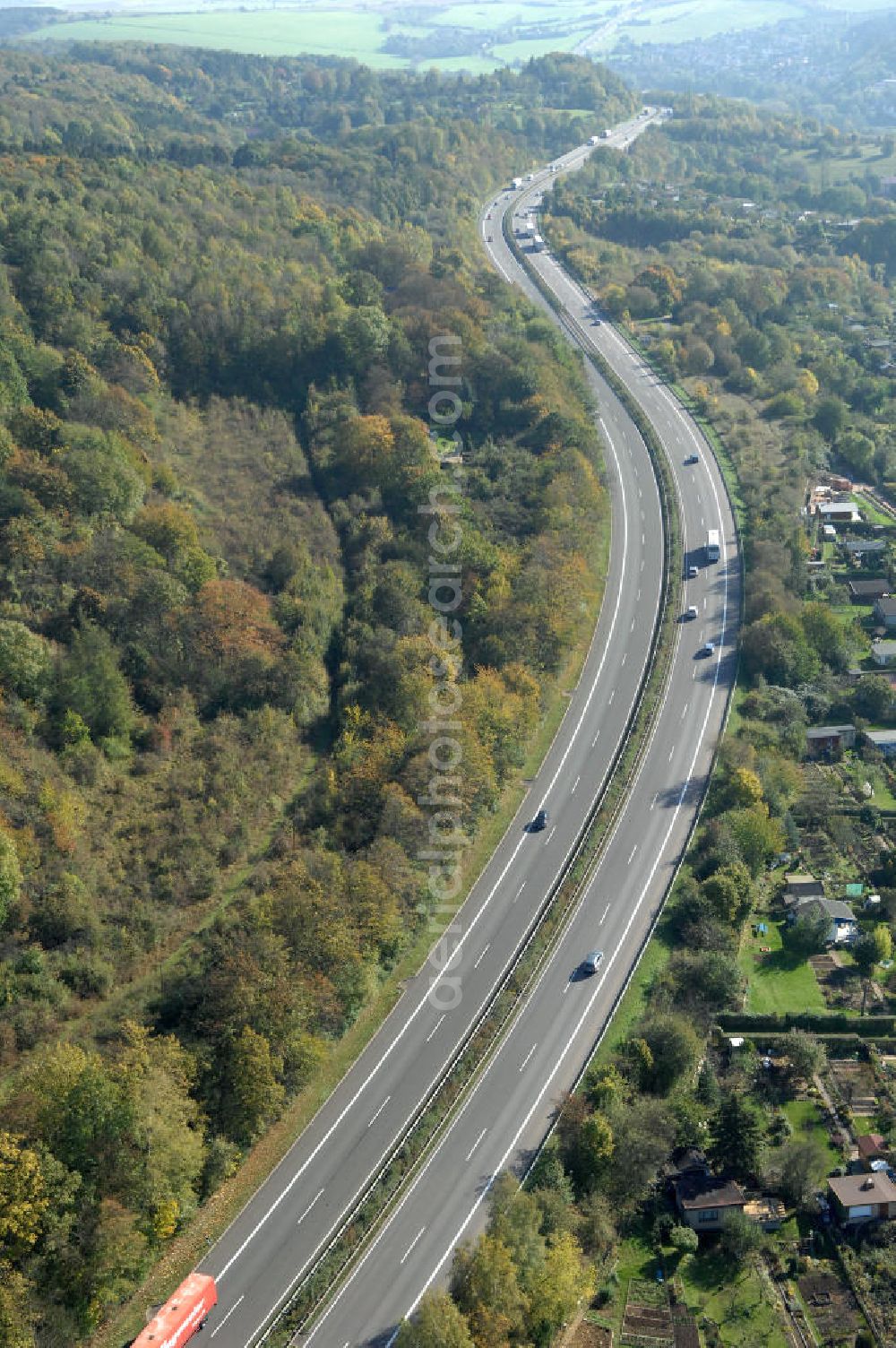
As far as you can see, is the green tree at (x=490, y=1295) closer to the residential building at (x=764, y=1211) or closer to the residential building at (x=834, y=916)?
the residential building at (x=764, y=1211)

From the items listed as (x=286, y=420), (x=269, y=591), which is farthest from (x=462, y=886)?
(x=286, y=420)

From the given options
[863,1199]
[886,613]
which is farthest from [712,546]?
[863,1199]

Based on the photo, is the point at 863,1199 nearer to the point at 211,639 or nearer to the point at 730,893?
the point at 730,893

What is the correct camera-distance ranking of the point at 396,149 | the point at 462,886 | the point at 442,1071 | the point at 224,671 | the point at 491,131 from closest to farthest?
the point at 442,1071 → the point at 462,886 → the point at 224,671 → the point at 396,149 → the point at 491,131

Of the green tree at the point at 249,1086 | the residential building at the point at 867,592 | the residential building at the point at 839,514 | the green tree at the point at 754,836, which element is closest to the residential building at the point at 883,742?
the green tree at the point at 754,836

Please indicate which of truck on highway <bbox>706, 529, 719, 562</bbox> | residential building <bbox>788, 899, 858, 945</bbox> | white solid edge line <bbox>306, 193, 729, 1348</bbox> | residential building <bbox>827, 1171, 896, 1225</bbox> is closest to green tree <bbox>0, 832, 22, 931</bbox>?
white solid edge line <bbox>306, 193, 729, 1348</bbox>

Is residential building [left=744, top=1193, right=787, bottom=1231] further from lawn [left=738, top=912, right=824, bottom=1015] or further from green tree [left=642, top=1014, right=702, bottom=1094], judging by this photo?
lawn [left=738, top=912, right=824, bottom=1015]

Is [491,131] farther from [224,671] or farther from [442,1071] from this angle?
[442,1071]
